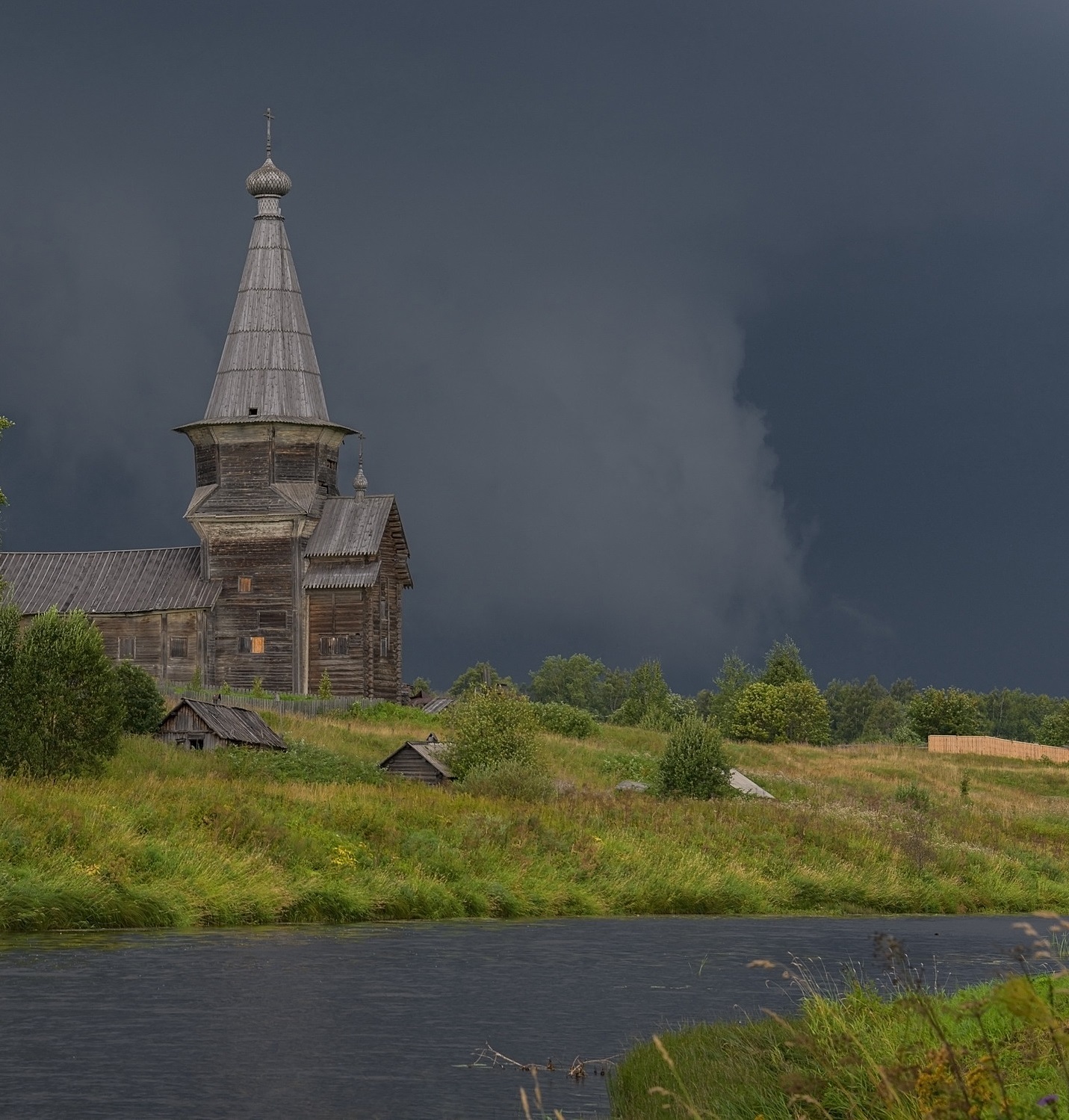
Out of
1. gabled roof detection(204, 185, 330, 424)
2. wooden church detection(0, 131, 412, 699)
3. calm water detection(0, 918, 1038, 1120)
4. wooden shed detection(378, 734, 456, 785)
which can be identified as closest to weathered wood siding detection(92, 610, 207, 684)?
wooden church detection(0, 131, 412, 699)

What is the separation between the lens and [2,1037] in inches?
564

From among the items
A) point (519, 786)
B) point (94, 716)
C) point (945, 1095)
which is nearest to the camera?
point (945, 1095)

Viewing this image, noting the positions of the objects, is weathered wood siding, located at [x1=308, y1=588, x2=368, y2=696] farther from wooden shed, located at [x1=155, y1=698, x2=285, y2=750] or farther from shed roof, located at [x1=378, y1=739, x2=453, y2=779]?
wooden shed, located at [x1=155, y1=698, x2=285, y2=750]

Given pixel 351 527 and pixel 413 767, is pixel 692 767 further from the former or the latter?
pixel 351 527

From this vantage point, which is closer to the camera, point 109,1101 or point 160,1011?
point 109,1101

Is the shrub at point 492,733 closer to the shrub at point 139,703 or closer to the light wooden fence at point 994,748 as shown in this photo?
the shrub at point 139,703

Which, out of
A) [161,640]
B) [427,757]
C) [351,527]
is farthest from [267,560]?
[427,757]

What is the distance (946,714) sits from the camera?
115688 millimetres

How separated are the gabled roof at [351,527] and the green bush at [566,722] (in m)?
12.4

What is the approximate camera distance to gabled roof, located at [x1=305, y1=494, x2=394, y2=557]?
7206 centimetres

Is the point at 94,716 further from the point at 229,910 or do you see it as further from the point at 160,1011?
the point at 160,1011

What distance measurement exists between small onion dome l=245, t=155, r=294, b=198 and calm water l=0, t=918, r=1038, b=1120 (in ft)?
184

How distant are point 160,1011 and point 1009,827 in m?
42.7

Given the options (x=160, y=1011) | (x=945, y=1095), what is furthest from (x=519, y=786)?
(x=945, y=1095)
